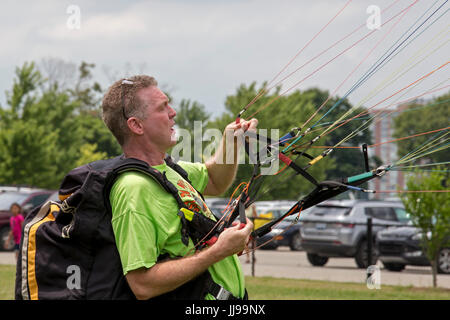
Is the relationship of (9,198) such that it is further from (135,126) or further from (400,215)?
(135,126)

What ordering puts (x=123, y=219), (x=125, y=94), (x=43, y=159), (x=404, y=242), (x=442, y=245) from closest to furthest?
1. (x=123, y=219)
2. (x=125, y=94)
3. (x=442, y=245)
4. (x=404, y=242)
5. (x=43, y=159)

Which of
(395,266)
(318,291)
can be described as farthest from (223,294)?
(395,266)

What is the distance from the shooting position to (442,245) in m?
13.8

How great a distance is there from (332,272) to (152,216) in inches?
543

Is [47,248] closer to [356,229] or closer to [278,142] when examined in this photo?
[278,142]

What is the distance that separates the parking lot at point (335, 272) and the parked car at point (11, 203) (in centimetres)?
674

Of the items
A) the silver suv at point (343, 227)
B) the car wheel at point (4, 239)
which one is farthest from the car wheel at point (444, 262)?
the car wheel at point (4, 239)

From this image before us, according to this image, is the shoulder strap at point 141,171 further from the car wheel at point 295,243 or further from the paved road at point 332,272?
the car wheel at point 295,243

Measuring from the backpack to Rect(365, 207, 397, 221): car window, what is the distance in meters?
15.8

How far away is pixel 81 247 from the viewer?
301cm
